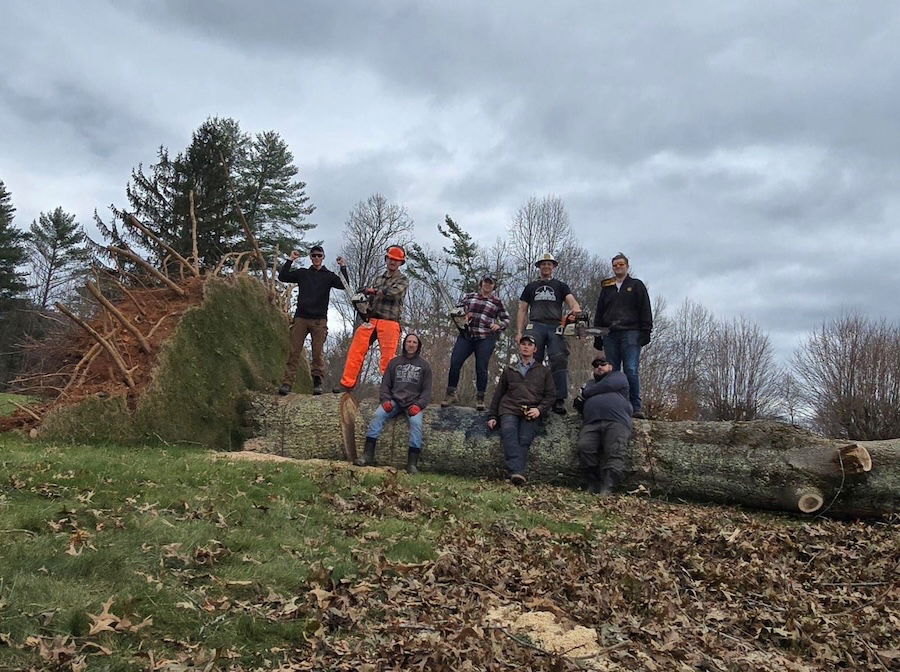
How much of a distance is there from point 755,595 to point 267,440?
655cm

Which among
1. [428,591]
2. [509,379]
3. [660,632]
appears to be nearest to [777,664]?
[660,632]

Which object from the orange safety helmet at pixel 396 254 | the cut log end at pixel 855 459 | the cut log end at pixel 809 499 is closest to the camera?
the cut log end at pixel 855 459

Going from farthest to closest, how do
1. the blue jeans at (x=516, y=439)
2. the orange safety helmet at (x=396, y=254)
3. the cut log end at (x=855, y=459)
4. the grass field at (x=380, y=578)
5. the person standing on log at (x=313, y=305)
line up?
the person standing on log at (x=313, y=305) → the orange safety helmet at (x=396, y=254) → the blue jeans at (x=516, y=439) → the cut log end at (x=855, y=459) → the grass field at (x=380, y=578)

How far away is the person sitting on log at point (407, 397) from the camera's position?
8094 mm

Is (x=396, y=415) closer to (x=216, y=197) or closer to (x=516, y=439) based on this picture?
(x=516, y=439)

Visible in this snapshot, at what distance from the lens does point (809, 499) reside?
7188 mm

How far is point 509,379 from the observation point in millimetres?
8227

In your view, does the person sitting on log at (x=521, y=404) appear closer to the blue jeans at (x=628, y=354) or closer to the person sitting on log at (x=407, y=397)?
the person sitting on log at (x=407, y=397)

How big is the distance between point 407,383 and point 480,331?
1.28 metres

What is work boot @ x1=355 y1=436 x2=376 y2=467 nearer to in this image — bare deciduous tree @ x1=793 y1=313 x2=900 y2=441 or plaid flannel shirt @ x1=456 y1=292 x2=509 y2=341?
plaid flannel shirt @ x1=456 y1=292 x2=509 y2=341

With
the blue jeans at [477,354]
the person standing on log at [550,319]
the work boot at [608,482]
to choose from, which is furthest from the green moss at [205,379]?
the work boot at [608,482]

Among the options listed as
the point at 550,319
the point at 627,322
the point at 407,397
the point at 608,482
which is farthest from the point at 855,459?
the point at 407,397

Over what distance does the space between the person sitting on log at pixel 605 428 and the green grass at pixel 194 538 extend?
2.14ft

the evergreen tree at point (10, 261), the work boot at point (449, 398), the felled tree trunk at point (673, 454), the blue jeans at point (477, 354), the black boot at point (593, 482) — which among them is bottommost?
the black boot at point (593, 482)
